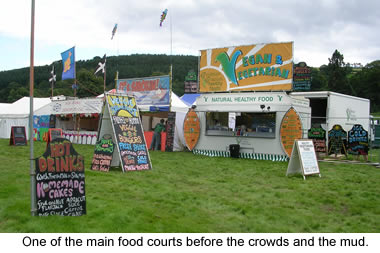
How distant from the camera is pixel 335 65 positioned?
53.6 metres

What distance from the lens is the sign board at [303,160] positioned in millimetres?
9617

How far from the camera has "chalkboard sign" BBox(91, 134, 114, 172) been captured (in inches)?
396

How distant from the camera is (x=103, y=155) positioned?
10.2 meters

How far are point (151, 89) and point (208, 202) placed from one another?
12.8 metres

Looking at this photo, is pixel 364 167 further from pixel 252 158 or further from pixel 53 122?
pixel 53 122

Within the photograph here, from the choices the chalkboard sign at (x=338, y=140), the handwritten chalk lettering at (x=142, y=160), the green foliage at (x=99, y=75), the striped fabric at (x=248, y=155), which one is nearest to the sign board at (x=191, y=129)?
the striped fabric at (x=248, y=155)

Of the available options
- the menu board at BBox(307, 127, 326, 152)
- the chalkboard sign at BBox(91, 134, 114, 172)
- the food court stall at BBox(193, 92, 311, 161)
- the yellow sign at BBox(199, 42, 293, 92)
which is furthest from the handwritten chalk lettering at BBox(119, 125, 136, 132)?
the menu board at BBox(307, 127, 326, 152)

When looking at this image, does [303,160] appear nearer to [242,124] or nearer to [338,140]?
[338,140]

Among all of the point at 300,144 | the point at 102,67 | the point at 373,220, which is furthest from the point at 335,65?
the point at 373,220

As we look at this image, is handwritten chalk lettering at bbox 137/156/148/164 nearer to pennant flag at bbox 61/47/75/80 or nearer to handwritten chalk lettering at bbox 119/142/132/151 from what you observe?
handwritten chalk lettering at bbox 119/142/132/151

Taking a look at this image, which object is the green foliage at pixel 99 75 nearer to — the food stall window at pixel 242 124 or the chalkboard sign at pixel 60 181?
the food stall window at pixel 242 124

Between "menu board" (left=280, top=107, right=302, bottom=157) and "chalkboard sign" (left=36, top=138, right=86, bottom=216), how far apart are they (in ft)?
32.2

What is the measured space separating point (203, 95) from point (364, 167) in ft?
23.4

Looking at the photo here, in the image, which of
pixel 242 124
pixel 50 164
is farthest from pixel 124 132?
pixel 242 124
